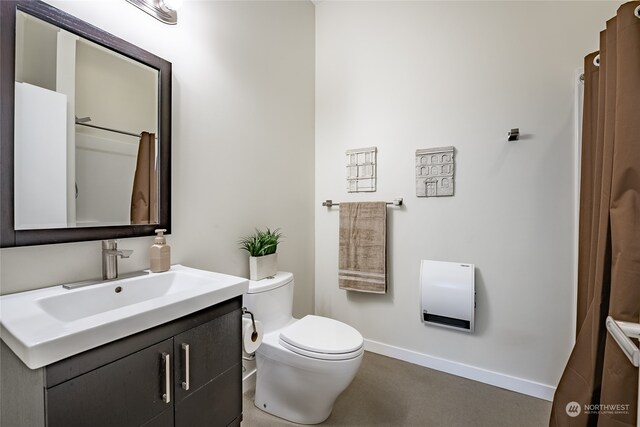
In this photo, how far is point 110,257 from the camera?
1.10 metres

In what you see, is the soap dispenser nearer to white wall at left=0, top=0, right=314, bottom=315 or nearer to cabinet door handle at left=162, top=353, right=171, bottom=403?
white wall at left=0, top=0, right=314, bottom=315

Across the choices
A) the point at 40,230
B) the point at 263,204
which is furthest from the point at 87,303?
the point at 263,204

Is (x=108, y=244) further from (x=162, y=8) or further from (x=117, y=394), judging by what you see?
(x=162, y=8)

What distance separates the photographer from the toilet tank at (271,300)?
5.03 ft

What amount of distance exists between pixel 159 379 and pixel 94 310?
1.26 ft

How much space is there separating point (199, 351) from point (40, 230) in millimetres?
684

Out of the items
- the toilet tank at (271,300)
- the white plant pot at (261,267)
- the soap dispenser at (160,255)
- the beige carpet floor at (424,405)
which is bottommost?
the beige carpet floor at (424,405)

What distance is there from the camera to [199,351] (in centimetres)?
95

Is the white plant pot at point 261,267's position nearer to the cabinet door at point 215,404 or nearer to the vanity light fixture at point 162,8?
the cabinet door at point 215,404

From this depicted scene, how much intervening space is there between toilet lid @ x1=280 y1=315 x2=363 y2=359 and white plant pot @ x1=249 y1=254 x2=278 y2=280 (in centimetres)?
34

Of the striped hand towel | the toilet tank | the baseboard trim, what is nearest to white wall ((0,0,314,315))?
the toilet tank

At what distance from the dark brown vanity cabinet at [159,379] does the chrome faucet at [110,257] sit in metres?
0.43

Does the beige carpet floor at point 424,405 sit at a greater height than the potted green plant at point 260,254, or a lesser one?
lesser

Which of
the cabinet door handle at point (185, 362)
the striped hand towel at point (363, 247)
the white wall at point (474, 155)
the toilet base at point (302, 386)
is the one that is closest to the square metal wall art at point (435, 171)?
the white wall at point (474, 155)
